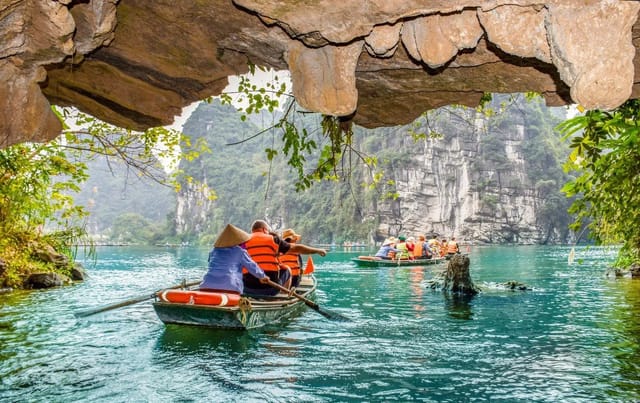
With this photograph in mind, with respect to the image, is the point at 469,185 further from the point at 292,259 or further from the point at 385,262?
the point at 292,259

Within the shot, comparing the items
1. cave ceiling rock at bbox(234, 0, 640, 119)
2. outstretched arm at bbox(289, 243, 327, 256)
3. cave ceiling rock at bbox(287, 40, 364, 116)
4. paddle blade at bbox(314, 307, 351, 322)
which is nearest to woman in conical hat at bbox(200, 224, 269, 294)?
outstretched arm at bbox(289, 243, 327, 256)

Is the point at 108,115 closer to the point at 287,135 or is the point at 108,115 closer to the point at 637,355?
the point at 287,135

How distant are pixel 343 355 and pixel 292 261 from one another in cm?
436

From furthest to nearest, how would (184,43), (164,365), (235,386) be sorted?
(164,365), (235,386), (184,43)

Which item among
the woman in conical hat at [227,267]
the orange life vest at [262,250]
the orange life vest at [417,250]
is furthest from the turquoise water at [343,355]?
the orange life vest at [417,250]

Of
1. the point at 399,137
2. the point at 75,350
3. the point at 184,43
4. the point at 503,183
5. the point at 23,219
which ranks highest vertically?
the point at 399,137

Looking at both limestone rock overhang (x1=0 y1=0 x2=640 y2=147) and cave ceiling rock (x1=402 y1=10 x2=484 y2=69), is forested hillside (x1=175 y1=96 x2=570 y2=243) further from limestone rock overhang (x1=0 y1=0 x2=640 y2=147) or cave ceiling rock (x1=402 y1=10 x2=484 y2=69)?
cave ceiling rock (x1=402 y1=10 x2=484 y2=69)

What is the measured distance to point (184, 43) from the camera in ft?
13.6

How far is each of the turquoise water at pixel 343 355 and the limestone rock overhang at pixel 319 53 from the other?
11.4 ft

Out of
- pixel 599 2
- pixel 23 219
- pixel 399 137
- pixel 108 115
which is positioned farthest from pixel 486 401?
pixel 399 137

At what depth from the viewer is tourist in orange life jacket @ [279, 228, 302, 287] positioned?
440 inches

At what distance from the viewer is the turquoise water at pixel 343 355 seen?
579 cm

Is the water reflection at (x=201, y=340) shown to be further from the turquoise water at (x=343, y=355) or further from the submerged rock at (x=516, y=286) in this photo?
the submerged rock at (x=516, y=286)

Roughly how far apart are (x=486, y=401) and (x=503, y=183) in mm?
80912
